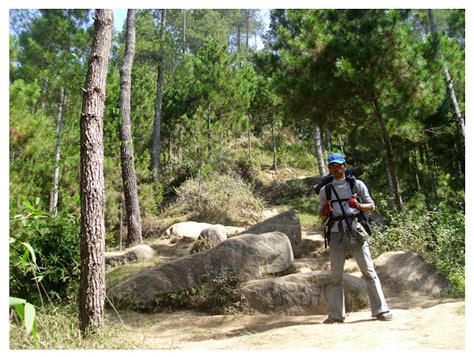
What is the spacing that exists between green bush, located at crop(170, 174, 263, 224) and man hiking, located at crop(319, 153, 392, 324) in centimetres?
792

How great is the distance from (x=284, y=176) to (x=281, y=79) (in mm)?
7881

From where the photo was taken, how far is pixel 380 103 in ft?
27.5

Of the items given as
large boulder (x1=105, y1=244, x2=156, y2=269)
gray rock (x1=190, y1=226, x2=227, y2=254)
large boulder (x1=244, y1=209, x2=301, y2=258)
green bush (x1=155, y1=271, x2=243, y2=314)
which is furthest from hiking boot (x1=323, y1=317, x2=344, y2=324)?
large boulder (x1=105, y1=244, x2=156, y2=269)

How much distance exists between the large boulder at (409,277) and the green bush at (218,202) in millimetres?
6251

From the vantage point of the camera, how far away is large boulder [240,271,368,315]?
199 inches

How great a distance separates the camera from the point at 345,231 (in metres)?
4.31

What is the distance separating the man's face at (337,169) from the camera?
4406 mm

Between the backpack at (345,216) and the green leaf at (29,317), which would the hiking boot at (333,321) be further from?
the green leaf at (29,317)

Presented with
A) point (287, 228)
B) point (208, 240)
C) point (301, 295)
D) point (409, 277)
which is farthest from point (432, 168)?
point (301, 295)

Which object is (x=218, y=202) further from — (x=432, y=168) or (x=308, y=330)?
(x=308, y=330)

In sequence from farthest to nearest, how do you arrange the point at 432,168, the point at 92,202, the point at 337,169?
the point at 432,168, the point at 337,169, the point at 92,202

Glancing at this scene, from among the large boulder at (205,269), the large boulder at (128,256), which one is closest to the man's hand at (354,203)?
the large boulder at (205,269)

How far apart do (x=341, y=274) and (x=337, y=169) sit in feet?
3.44

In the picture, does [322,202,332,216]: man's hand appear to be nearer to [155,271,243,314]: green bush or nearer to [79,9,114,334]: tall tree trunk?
[155,271,243,314]: green bush
